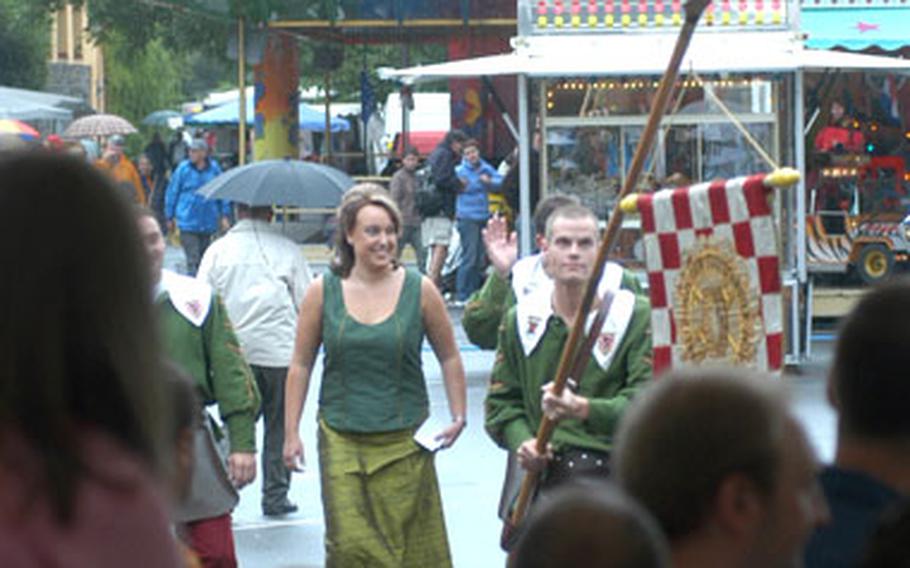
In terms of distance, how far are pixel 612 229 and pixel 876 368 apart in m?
2.17

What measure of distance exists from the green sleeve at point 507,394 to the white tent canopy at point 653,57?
891 centimetres

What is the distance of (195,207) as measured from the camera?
24.1 m

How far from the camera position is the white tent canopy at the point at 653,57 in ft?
51.8

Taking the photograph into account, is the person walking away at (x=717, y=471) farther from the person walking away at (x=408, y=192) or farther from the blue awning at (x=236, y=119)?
the blue awning at (x=236, y=119)

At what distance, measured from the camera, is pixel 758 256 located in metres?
5.94

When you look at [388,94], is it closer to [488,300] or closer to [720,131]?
[720,131]

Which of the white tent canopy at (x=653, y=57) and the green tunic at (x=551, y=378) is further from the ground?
the white tent canopy at (x=653, y=57)

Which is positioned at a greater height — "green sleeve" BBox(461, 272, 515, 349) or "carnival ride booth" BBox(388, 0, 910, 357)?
"carnival ride booth" BBox(388, 0, 910, 357)

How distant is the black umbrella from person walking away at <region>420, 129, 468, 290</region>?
10449 millimetres

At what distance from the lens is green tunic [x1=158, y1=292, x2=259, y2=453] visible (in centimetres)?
718

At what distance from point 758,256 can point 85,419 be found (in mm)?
3740

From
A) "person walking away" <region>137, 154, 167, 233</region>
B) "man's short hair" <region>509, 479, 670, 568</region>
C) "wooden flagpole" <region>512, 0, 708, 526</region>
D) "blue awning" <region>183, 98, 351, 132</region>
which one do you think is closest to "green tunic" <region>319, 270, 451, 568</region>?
"wooden flagpole" <region>512, 0, 708, 526</region>

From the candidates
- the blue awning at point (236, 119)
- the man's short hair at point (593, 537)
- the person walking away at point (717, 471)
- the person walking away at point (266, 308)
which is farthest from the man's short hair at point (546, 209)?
the blue awning at point (236, 119)

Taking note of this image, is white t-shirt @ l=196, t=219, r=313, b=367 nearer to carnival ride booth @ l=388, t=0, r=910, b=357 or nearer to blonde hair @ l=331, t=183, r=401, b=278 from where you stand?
blonde hair @ l=331, t=183, r=401, b=278
